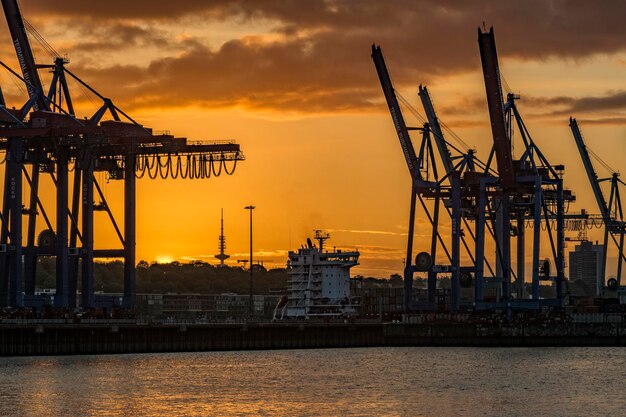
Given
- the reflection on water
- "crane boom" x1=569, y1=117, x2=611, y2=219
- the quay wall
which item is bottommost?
the reflection on water

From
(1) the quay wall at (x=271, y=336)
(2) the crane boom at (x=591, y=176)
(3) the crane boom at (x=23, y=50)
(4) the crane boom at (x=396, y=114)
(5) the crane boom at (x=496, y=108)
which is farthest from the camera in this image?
(2) the crane boom at (x=591, y=176)

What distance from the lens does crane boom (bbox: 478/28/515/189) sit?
13988 centimetres

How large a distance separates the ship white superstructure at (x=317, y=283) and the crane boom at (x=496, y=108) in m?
17.7

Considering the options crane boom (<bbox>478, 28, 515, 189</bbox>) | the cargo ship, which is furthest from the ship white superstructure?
crane boom (<bbox>478, 28, 515, 189</bbox>)

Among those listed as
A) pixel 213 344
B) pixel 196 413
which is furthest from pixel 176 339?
pixel 196 413

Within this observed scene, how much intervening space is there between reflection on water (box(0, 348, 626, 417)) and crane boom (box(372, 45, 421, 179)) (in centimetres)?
2973

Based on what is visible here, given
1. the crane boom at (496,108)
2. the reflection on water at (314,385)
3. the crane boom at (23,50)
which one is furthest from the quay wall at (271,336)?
the crane boom at (23,50)

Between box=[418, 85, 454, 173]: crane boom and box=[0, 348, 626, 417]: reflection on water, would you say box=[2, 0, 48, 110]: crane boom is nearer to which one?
box=[0, 348, 626, 417]: reflection on water

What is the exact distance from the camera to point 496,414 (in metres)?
78.2

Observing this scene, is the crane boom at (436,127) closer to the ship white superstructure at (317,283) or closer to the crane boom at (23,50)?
the ship white superstructure at (317,283)

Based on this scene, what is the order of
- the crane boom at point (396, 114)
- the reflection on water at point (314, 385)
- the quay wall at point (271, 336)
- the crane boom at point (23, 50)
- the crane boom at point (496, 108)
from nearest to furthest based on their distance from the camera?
the reflection on water at point (314, 385), the quay wall at point (271, 336), the crane boom at point (23, 50), the crane boom at point (496, 108), the crane boom at point (396, 114)

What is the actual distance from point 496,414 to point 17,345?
45748 mm

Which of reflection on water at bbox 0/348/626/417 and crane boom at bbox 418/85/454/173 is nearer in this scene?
reflection on water at bbox 0/348/626/417

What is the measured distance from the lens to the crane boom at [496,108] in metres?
140
